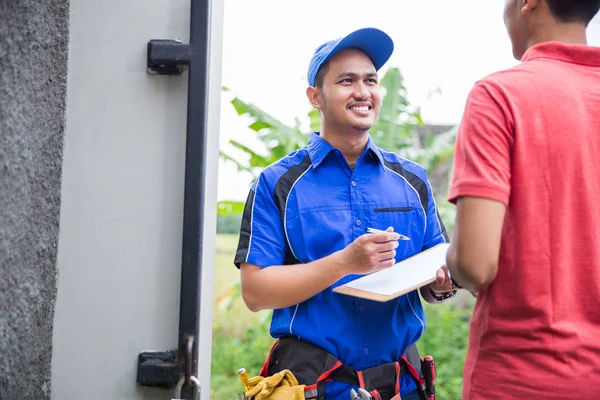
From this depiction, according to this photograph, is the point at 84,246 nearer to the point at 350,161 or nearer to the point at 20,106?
the point at 20,106

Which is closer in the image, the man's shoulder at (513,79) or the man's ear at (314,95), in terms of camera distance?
the man's shoulder at (513,79)

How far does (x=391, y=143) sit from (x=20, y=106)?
4.09 m

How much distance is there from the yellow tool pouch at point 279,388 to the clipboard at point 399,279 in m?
0.23

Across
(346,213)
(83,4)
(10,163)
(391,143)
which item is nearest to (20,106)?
(10,163)

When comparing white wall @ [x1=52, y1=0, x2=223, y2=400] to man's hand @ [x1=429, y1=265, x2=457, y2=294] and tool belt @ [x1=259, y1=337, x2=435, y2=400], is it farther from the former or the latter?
man's hand @ [x1=429, y1=265, x2=457, y2=294]

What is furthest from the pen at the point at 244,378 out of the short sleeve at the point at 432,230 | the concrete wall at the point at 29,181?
the short sleeve at the point at 432,230

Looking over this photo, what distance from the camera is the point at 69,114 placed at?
132 cm

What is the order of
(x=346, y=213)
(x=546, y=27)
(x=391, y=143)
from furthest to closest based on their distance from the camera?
(x=391, y=143)
(x=346, y=213)
(x=546, y=27)

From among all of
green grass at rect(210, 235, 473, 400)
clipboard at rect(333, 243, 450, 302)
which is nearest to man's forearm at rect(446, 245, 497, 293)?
clipboard at rect(333, 243, 450, 302)

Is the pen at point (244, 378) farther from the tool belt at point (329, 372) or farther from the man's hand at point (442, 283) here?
the man's hand at point (442, 283)

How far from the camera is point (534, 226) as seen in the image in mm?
1138

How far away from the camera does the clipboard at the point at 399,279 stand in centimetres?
148

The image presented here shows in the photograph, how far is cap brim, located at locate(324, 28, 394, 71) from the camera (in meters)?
1.76

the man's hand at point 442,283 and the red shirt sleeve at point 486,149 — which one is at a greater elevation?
the red shirt sleeve at point 486,149
